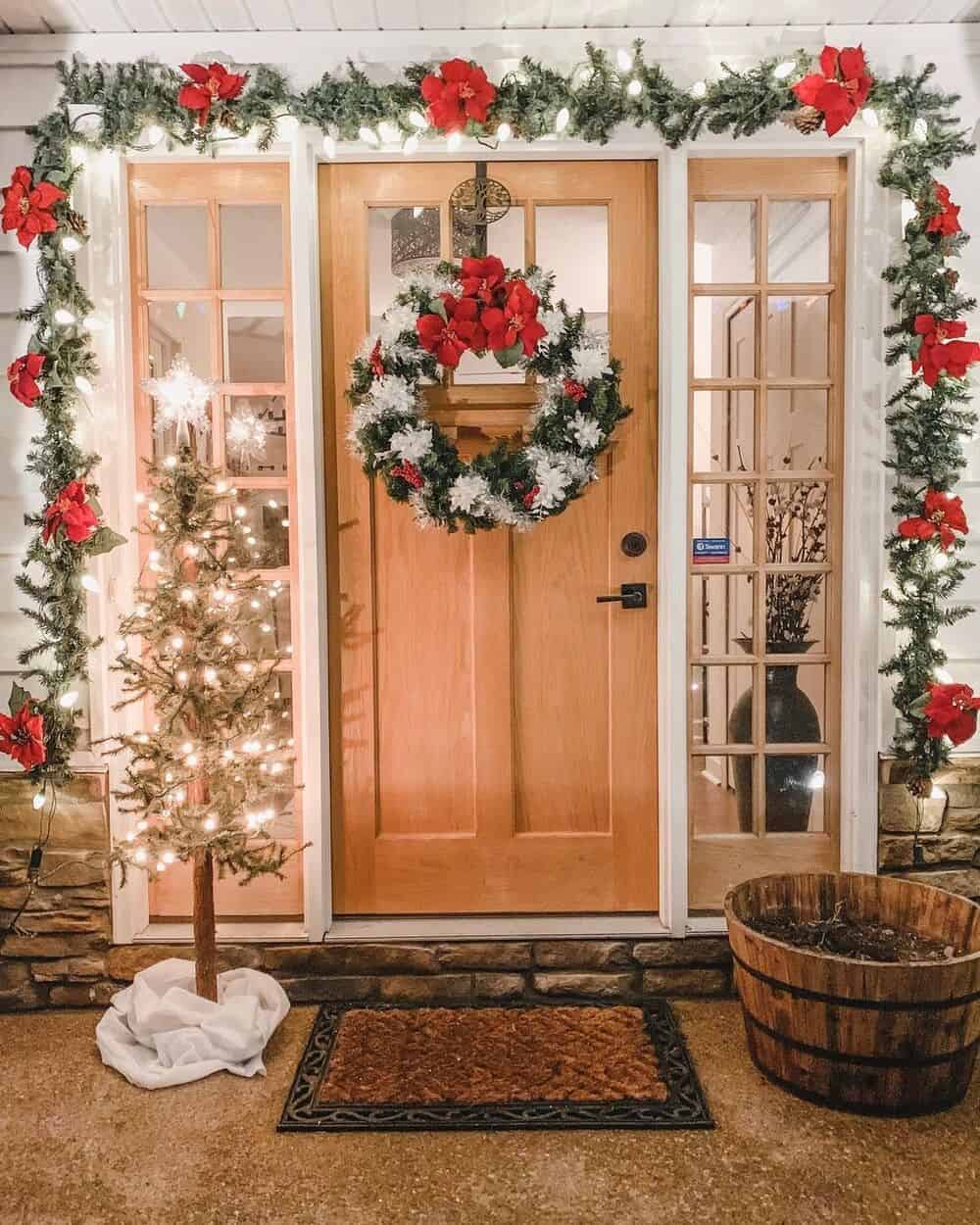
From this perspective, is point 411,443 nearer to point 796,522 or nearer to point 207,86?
point 207,86

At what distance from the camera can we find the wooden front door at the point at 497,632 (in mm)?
2779

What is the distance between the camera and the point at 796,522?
294 cm

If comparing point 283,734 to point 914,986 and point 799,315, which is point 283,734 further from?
point 799,315

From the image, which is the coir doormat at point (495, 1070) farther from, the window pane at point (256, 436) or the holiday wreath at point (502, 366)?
the window pane at point (256, 436)

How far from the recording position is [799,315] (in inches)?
115

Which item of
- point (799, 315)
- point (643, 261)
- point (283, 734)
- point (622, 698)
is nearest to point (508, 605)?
point (622, 698)

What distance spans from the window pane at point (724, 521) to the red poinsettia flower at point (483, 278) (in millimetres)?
910

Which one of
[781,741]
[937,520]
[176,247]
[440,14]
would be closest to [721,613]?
[781,741]

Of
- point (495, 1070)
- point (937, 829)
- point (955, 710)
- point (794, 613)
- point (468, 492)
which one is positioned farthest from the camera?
point (794, 613)

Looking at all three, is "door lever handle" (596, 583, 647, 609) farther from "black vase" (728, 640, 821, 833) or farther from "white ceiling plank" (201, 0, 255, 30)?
"white ceiling plank" (201, 0, 255, 30)

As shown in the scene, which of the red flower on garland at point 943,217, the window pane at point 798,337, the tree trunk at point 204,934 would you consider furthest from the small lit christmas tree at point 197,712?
the red flower on garland at point 943,217

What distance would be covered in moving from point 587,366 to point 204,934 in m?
1.88

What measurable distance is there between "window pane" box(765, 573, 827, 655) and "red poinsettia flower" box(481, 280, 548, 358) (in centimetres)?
107

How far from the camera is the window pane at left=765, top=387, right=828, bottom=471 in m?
2.87
